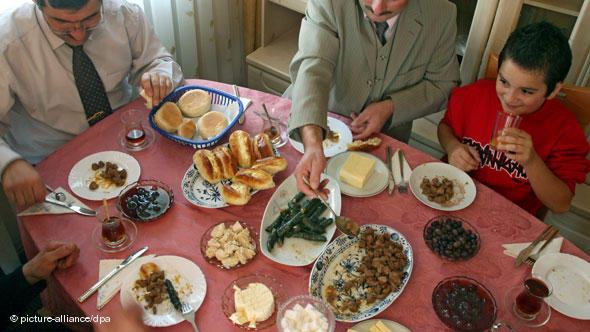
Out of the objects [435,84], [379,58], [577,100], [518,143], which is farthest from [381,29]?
[577,100]

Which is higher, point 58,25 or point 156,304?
point 58,25

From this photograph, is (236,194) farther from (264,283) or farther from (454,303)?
(454,303)

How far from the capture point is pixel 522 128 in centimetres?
194

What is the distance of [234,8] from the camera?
3562 mm

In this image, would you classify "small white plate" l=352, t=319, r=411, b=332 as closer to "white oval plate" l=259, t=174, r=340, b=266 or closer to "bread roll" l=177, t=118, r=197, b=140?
"white oval plate" l=259, t=174, r=340, b=266

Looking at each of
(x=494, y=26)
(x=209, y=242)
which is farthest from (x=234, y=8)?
(x=209, y=242)

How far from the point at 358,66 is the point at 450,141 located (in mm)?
609

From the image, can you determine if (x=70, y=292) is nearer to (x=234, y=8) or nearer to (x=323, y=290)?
(x=323, y=290)

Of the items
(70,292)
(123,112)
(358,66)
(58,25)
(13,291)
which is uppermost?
(58,25)

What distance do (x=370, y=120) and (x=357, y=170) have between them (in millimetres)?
407

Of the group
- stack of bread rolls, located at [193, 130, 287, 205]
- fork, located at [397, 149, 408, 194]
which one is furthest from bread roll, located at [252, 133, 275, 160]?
fork, located at [397, 149, 408, 194]

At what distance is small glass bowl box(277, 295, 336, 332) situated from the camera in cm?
127

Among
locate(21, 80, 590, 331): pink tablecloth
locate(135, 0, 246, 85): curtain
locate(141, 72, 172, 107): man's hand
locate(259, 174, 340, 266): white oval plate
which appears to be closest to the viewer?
locate(21, 80, 590, 331): pink tablecloth

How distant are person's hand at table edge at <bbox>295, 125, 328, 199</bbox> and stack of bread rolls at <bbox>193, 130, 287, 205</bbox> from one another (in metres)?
0.12
